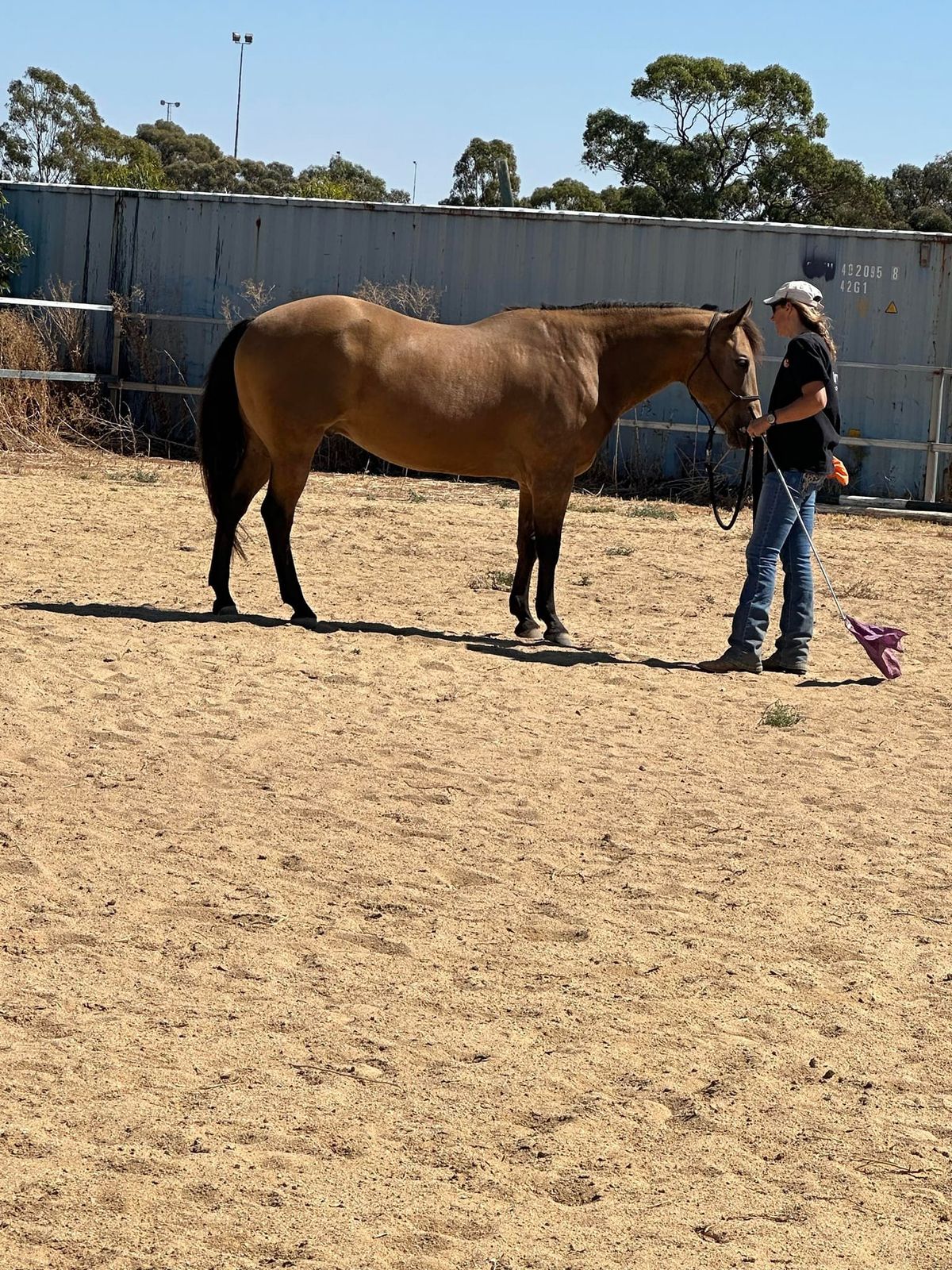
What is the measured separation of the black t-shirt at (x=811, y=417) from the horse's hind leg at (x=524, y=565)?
1543 mm

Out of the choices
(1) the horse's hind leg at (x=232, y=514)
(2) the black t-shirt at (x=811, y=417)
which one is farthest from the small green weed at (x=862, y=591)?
(1) the horse's hind leg at (x=232, y=514)

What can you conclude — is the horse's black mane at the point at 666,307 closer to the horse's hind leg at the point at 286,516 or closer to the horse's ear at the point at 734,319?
the horse's ear at the point at 734,319

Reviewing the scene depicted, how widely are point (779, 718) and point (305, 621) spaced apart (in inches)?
115

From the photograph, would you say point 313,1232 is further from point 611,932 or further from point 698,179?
point 698,179

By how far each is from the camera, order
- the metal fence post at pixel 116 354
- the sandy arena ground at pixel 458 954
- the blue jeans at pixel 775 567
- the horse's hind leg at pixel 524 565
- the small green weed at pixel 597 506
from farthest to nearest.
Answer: the metal fence post at pixel 116 354
the small green weed at pixel 597 506
the horse's hind leg at pixel 524 565
the blue jeans at pixel 775 567
the sandy arena ground at pixel 458 954

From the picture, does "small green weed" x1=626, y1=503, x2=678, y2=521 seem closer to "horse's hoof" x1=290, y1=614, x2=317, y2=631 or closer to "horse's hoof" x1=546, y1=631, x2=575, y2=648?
"horse's hoof" x1=546, y1=631, x2=575, y2=648

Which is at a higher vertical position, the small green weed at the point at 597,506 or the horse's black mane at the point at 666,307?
the horse's black mane at the point at 666,307

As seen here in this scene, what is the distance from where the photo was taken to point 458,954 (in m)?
4.48

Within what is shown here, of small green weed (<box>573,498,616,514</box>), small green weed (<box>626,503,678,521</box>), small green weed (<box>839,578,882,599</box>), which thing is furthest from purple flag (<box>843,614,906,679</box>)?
small green weed (<box>573,498,616,514</box>)

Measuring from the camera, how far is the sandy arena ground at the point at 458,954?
314 centimetres

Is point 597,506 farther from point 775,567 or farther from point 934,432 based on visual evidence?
point 775,567

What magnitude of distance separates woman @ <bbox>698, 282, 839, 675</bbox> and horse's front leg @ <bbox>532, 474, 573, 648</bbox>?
0.94 metres

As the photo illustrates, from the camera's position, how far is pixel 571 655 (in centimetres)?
882

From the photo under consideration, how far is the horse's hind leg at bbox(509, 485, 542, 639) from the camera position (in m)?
9.27
